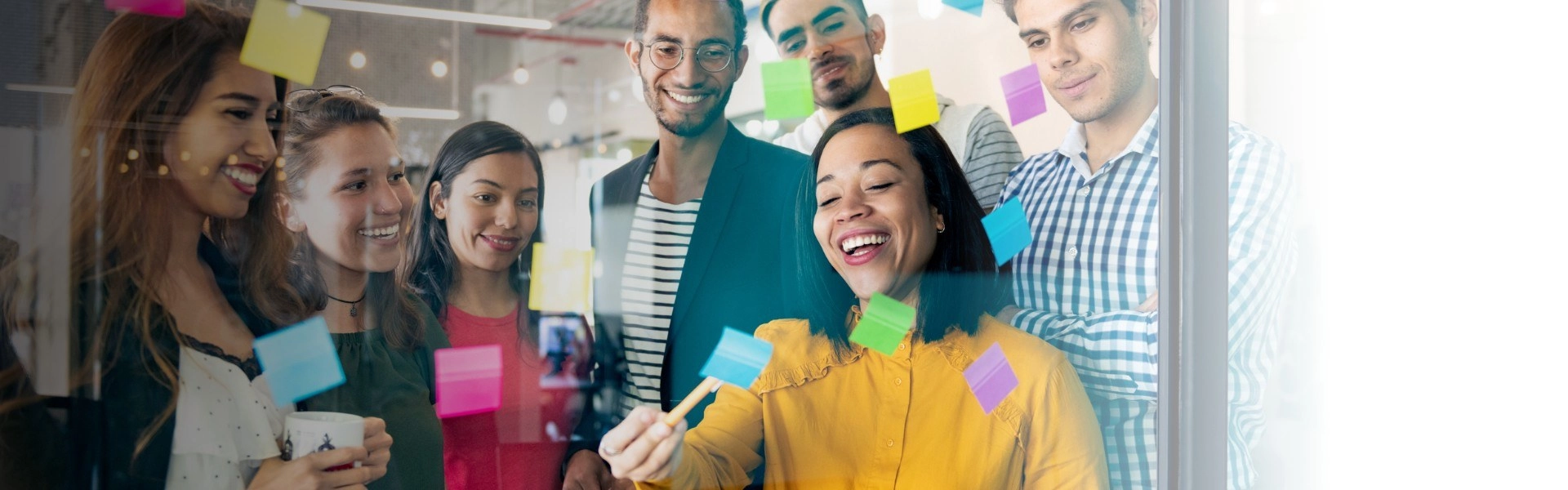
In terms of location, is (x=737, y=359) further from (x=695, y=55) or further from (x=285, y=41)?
(x=285, y=41)

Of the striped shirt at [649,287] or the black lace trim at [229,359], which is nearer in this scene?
the black lace trim at [229,359]

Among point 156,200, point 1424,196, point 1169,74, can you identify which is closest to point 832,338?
point 1169,74

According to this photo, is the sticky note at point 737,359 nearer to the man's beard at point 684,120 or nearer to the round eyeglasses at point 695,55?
the man's beard at point 684,120

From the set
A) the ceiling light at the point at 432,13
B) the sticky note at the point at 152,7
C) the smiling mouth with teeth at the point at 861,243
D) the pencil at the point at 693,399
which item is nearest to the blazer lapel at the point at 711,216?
the pencil at the point at 693,399

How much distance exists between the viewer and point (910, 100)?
1.88 meters

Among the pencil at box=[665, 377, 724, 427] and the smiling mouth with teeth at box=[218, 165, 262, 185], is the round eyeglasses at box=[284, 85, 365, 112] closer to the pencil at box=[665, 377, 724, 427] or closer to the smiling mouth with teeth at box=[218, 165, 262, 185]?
the smiling mouth with teeth at box=[218, 165, 262, 185]

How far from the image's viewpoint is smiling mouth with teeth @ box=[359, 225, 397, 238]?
5.02 ft

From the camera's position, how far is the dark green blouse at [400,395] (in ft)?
5.09

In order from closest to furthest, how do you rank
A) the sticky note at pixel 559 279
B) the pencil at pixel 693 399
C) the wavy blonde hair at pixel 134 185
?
the wavy blonde hair at pixel 134 185, the sticky note at pixel 559 279, the pencil at pixel 693 399

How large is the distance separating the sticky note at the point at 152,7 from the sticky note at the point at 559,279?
23.8 inches

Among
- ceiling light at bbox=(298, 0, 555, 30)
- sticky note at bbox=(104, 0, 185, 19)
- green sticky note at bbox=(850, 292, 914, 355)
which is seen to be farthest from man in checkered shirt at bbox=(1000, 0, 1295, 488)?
sticky note at bbox=(104, 0, 185, 19)

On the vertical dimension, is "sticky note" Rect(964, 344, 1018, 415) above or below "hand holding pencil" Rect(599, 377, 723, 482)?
above

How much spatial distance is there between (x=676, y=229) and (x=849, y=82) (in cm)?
43

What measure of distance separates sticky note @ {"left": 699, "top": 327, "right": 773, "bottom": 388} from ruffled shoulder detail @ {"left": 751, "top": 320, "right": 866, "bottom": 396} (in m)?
0.01
